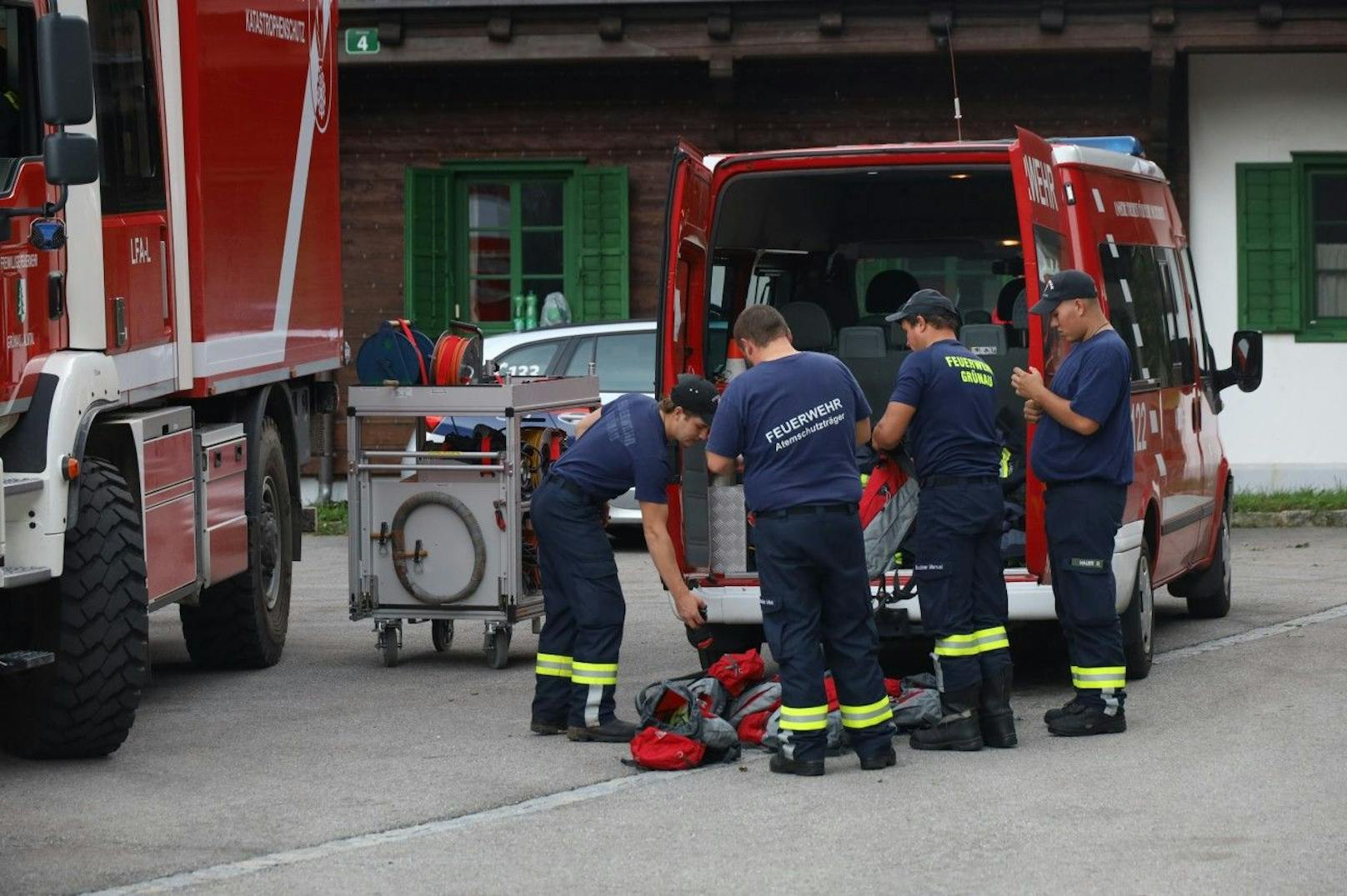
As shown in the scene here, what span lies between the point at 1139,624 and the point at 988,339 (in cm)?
141

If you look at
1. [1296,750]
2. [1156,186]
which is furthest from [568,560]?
[1156,186]

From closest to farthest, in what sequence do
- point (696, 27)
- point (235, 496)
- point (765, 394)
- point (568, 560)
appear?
point (765, 394)
point (568, 560)
point (235, 496)
point (696, 27)

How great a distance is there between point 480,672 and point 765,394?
305 cm

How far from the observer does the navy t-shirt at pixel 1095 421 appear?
27.9 ft

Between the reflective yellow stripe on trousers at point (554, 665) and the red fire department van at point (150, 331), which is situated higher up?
the red fire department van at point (150, 331)

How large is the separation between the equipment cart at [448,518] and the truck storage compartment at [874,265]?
1041 mm

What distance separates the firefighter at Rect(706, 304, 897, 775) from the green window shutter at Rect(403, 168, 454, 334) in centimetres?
1183

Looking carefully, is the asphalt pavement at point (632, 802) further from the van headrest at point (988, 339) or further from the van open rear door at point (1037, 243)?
the van headrest at point (988, 339)

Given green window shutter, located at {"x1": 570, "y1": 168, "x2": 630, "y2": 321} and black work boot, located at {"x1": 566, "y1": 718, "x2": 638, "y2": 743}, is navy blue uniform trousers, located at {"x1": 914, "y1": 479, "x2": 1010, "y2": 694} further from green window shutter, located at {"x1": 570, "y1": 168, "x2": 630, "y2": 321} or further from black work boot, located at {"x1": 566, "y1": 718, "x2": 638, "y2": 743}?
green window shutter, located at {"x1": 570, "y1": 168, "x2": 630, "y2": 321}

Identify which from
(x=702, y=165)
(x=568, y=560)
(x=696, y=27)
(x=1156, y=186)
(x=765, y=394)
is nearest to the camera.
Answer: (x=765, y=394)

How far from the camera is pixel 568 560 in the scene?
8531mm

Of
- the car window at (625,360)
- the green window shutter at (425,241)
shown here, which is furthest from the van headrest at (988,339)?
the green window shutter at (425,241)

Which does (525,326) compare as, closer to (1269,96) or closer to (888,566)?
(1269,96)

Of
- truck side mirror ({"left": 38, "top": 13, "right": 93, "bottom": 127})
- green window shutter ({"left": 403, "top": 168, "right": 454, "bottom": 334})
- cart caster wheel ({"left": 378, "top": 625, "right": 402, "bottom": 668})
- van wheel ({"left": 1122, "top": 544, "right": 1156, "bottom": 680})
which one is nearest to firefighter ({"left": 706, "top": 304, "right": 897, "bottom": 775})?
van wheel ({"left": 1122, "top": 544, "right": 1156, "bottom": 680})
